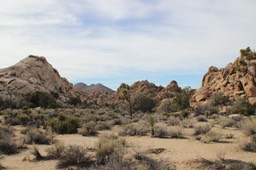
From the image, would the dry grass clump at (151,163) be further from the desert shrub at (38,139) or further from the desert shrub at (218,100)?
the desert shrub at (218,100)

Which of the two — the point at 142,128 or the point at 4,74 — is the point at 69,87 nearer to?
the point at 4,74

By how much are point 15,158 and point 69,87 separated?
79.1 meters

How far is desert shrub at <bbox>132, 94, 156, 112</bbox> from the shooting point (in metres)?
57.9

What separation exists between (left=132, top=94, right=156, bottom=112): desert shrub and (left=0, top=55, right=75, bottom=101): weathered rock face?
2119 centimetres

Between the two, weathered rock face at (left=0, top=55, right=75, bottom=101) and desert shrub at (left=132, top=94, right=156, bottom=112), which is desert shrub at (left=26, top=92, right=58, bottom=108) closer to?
weathered rock face at (left=0, top=55, right=75, bottom=101)

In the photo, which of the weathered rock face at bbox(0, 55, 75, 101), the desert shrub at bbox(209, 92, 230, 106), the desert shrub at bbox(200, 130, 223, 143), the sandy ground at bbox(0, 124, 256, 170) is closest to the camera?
the sandy ground at bbox(0, 124, 256, 170)

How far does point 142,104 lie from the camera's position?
193 ft

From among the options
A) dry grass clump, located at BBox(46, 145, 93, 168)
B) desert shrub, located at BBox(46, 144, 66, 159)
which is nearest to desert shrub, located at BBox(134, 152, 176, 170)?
dry grass clump, located at BBox(46, 145, 93, 168)

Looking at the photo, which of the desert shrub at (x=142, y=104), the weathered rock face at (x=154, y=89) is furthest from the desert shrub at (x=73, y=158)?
the weathered rock face at (x=154, y=89)

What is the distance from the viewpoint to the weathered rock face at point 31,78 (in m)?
65.6

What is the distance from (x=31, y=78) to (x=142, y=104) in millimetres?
26927

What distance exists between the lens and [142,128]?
19234 millimetres

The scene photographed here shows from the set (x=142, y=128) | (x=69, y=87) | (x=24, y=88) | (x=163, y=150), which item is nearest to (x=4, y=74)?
(x=24, y=88)

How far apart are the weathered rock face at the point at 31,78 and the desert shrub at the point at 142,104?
21186 mm
